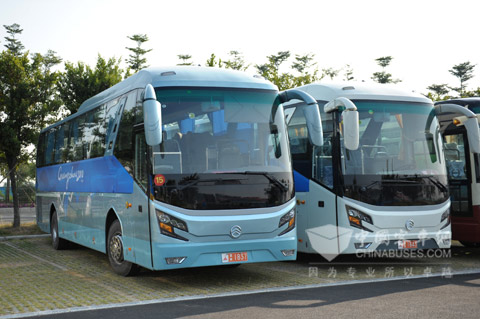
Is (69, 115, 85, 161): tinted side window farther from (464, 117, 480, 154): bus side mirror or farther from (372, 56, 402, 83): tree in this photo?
(372, 56, 402, 83): tree

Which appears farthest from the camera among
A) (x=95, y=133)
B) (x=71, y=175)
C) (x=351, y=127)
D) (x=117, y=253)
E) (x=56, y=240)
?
(x=56, y=240)

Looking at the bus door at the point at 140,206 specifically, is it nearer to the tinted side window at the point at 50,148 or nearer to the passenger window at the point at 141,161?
the passenger window at the point at 141,161

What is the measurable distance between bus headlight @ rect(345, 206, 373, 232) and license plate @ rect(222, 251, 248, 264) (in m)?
2.39

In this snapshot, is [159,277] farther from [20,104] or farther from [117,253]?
[20,104]

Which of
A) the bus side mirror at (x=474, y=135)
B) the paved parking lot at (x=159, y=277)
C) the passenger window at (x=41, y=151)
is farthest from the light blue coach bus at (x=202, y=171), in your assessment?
the passenger window at (x=41, y=151)

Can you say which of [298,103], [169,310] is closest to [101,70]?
[298,103]

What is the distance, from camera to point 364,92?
1159cm

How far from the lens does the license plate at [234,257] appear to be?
30.9 feet

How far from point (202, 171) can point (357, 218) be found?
10.5 ft

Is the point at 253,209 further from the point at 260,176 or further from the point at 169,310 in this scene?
the point at 169,310

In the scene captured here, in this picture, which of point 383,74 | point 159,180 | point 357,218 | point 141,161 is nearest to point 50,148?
point 141,161

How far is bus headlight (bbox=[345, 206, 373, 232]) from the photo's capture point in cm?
1092

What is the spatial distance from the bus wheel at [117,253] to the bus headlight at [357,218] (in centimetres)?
385

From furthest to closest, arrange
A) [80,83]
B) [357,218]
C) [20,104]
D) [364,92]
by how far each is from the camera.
A: [80,83]
[20,104]
[364,92]
[357,218]
